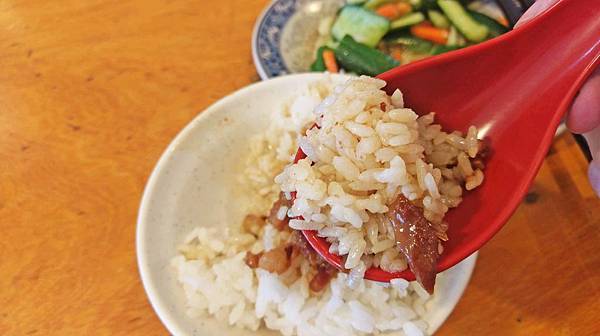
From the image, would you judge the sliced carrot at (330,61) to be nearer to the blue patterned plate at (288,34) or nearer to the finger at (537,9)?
the blue patterned plate at (288,34)

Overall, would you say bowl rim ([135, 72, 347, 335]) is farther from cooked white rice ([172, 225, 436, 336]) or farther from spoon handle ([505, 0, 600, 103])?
spoon handle ([505, 0, 600, 103])

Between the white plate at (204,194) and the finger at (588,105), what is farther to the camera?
the white plate at (204,194)

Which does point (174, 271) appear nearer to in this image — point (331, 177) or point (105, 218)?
point (105, 218)

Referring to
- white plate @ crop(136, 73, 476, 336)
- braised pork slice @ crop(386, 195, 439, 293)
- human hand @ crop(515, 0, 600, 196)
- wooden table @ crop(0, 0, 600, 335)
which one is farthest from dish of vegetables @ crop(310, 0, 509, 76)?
braised pork slice @ crop(386, 195, 439, 293)

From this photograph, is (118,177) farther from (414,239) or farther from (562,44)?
(562,44)

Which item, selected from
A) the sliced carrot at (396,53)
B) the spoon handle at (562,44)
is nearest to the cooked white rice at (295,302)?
the spoon handle at (562,44)

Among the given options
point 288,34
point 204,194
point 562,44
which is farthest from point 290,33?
point 562,44
